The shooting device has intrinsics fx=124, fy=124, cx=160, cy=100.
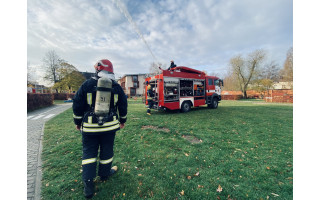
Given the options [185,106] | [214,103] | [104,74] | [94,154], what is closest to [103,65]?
[104,74]

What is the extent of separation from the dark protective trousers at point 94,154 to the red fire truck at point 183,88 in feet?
20.0

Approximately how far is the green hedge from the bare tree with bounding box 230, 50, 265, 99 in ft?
127

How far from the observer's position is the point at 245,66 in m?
32.0

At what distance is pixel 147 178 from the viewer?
8.04 ft

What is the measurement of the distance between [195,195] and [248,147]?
9.19ft

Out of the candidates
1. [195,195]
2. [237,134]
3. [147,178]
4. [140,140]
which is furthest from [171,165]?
[237,134]

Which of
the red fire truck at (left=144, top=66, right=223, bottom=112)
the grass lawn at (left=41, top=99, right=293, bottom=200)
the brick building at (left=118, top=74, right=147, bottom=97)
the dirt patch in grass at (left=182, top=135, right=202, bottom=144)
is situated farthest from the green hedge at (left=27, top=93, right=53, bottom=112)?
→ the brick building at (left=118, top=74, right=147, bottom=97)

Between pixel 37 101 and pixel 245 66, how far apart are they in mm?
40549

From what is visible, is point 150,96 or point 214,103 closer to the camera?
point 150,96

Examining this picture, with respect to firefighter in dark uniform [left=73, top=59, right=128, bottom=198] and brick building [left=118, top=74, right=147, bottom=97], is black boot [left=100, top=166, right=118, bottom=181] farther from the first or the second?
brick building [left=118, top=74, right=147, bottom=97]

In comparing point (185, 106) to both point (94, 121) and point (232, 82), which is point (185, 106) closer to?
point (94, 121)

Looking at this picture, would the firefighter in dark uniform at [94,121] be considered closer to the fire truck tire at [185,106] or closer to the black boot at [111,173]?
the black boot at [111,173]

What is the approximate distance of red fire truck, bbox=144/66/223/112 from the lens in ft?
27.2

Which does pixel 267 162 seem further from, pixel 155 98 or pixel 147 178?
pixel 155 98
